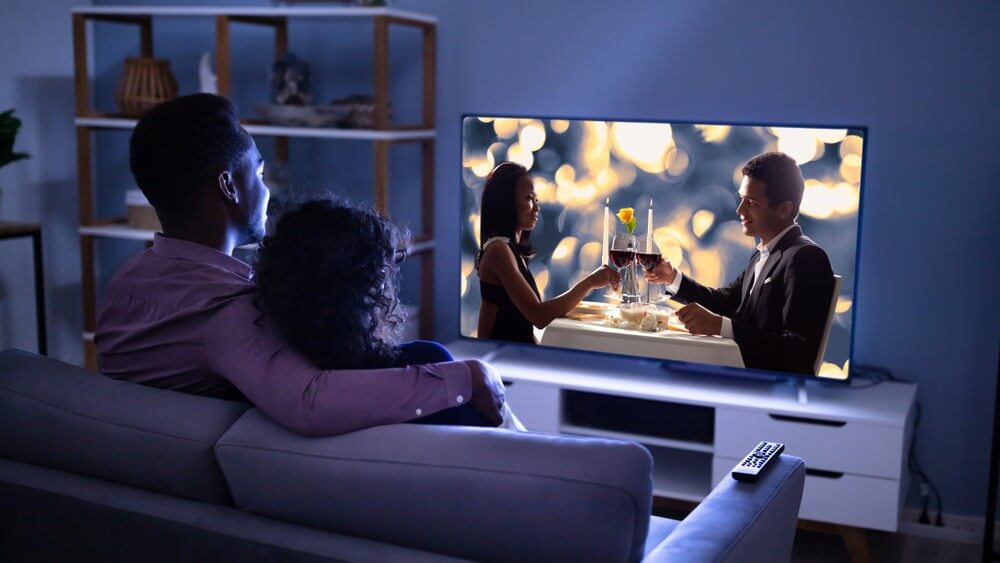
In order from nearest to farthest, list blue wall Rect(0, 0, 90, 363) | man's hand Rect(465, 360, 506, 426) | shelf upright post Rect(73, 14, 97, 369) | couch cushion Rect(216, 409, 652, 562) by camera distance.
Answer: couch cushion Rect(216, 409, 652, 562) → man's hand Rect(465, 360, 506, 426) → shelf upright post Rect(73, 14, 97, 369) → blue wall Rect(0, 0, 90, 363)

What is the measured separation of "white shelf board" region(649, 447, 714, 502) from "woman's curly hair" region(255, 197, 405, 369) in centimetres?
162

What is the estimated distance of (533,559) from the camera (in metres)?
1.29

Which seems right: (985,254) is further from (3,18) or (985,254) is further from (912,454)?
(3,18)

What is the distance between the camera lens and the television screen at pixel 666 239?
9.55ft

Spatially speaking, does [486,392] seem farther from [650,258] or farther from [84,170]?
[84,170]

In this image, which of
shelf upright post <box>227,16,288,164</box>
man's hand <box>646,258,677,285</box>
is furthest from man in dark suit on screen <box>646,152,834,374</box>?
shelf upright post <box>227,16,288,164</box>

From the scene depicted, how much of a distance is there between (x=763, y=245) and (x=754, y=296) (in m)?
0.15

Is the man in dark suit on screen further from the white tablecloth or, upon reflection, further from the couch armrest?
the couch armrest

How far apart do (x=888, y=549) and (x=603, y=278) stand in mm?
1149

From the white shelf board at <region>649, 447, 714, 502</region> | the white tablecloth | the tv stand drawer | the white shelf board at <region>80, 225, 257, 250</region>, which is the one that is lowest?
the white shelf board at <region>649, 447, 714, 502</region>

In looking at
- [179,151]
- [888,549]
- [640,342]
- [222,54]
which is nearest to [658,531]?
[179,151]

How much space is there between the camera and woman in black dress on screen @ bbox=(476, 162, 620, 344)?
10.6ft

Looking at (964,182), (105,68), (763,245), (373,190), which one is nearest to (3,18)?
(105,68)

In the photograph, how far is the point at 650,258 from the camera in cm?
310
